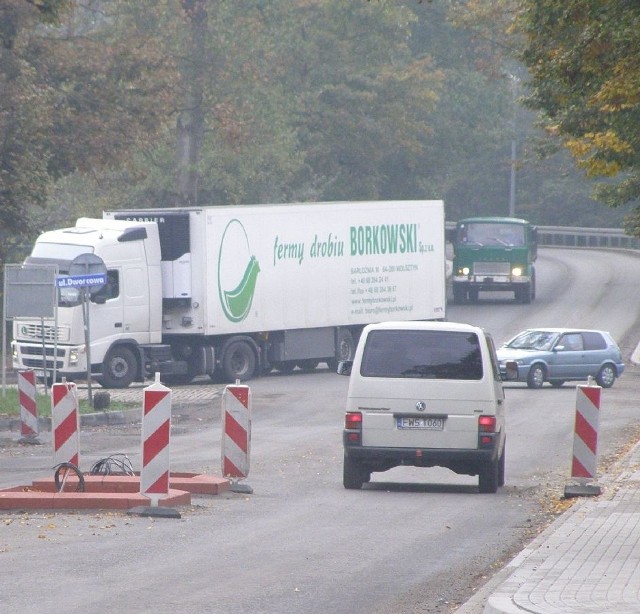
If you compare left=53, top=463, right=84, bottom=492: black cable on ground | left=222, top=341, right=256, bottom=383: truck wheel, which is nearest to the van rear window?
left=53, top=463, right=84, bottom=492: black cable on ground

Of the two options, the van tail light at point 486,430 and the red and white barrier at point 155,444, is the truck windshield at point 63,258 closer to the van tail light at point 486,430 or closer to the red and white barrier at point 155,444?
the van tail light at point 486,430

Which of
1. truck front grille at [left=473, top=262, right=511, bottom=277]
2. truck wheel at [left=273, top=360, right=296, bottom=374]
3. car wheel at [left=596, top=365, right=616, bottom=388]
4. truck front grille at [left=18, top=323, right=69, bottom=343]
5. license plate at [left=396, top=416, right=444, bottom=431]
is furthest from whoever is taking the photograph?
truck front grille at [left=473, top=262, right=511, bottom=277]

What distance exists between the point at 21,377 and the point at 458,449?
28.0ft

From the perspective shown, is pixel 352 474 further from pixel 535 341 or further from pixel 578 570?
pixel 535 341

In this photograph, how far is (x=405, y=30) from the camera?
61.7 metres

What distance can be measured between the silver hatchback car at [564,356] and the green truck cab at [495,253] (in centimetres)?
1642

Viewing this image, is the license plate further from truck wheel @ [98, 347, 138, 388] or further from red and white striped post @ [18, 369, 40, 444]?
truck wheel @ [98, 347, 138, 388]

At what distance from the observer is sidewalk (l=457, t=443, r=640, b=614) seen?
317 inches

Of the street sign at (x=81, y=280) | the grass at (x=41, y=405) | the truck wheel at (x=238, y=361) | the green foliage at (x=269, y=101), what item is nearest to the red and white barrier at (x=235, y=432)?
the green foliage at (x=269, y=101)

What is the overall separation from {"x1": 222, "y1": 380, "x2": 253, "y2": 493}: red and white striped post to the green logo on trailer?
54.1 feet

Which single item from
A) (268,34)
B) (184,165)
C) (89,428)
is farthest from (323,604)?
(268,34)

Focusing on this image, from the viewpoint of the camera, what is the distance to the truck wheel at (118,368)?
98.5 ft

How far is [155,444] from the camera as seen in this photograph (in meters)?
12.9

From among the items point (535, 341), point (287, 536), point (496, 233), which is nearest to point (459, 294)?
point (496, 233)
